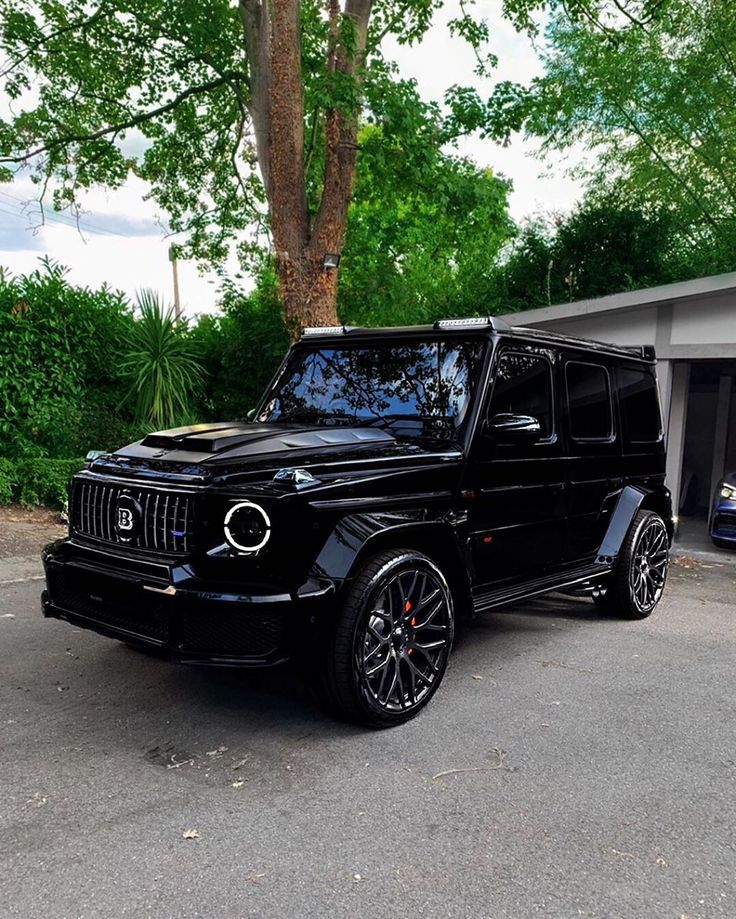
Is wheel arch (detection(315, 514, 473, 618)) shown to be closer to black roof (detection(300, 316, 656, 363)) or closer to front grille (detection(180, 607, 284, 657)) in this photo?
front grille (detection(180, 607, 284, 657))

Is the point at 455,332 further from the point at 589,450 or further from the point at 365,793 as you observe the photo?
the point at 365,793

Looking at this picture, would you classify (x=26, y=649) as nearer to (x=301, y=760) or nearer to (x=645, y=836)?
(x=301, y=760)

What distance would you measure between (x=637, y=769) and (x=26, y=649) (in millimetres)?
3663

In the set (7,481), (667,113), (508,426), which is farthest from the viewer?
(667,113)

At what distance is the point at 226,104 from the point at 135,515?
45.2ft

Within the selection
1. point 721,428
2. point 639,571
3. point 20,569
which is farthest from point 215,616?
point 721,428

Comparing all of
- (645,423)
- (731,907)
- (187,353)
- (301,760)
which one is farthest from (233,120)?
(731,907)

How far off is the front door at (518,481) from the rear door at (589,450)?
0.56ft

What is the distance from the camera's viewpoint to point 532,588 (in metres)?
4.87

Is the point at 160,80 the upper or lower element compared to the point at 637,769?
upper

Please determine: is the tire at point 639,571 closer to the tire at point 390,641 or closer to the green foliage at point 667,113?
the tire at point 390,641

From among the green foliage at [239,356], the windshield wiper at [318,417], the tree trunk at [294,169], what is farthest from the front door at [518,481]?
the green foliage at [239,356]

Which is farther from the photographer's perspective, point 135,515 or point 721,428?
point 721,428

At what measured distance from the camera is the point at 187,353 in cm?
1161
